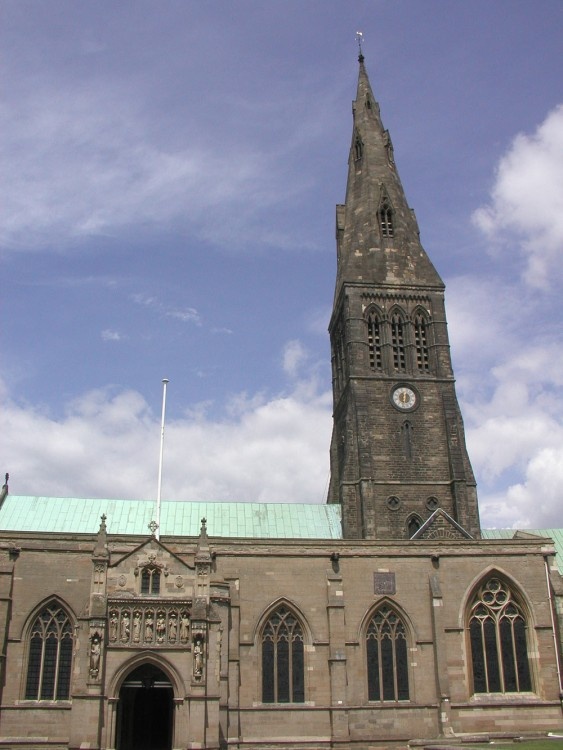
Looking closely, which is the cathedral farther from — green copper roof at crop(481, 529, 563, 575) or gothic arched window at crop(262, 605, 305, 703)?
green copper roof at crop(481, 529, 563, 575)

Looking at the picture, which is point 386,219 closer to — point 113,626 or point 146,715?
point 113,626

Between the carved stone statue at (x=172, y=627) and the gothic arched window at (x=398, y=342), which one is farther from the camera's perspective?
the gothic arched window at (x=398, y=342)

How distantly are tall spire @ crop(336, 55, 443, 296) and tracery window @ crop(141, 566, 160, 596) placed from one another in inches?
973

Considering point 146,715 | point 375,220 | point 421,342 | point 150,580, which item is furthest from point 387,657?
point 375,220

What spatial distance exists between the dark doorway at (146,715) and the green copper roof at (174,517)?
8.47 m

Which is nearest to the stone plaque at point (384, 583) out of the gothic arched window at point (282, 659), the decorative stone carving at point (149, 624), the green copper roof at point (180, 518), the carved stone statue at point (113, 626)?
the gothic arched window at point (282, 659)

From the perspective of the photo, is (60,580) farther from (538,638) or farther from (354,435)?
(538,638)

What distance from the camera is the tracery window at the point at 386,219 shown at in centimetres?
5078

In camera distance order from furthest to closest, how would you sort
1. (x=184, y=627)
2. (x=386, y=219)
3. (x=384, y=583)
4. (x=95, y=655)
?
1. (x=386, y=219)
2. (x=384, y=583)
3. (x=184, y=627)
4. (x=95, y=655)

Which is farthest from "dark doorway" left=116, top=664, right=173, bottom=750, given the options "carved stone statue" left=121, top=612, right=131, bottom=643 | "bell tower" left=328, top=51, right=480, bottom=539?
"bell tower" left=328, top=51, right=480, bottom=539

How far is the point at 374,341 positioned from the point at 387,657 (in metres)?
20.3

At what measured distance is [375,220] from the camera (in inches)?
1997

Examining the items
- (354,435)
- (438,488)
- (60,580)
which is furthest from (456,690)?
(60,580)

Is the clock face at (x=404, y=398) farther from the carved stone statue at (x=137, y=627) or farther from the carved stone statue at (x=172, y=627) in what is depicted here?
the carved stone statue at (x=137, y=627)
